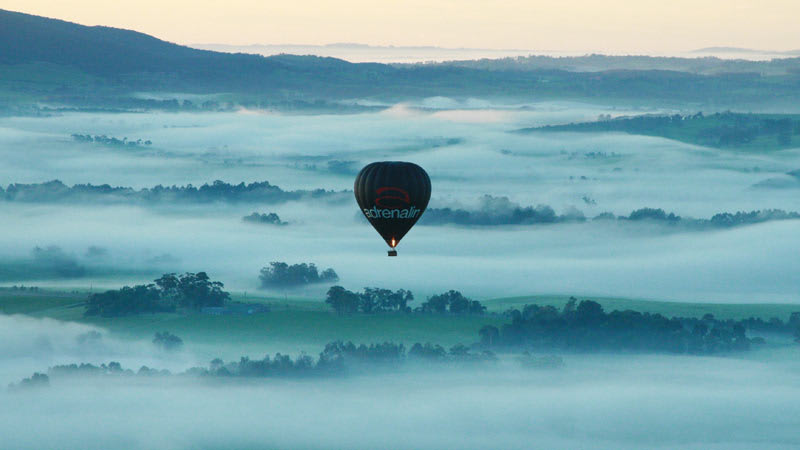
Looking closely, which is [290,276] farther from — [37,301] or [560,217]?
[560,217]

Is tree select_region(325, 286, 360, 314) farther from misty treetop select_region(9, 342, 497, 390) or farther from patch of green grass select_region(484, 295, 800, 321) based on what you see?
patch of green grass select_region(484, 295, 800, 321)

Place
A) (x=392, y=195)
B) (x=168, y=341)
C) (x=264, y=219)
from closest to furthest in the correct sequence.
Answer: (x=392, y=195) < (x=168, y=341) < (x=264, y=219)

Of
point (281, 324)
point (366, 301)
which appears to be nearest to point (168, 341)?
point (281, 324)

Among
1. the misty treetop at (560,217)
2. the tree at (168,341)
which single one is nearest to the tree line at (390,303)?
the tree at (168,341)

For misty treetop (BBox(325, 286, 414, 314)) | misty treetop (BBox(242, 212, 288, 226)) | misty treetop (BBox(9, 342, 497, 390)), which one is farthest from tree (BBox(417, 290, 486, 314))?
misty treetop (BBox(242, 212, 288, 226))

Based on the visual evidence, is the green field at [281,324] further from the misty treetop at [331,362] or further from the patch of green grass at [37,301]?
the misty treetop at [331,362]
